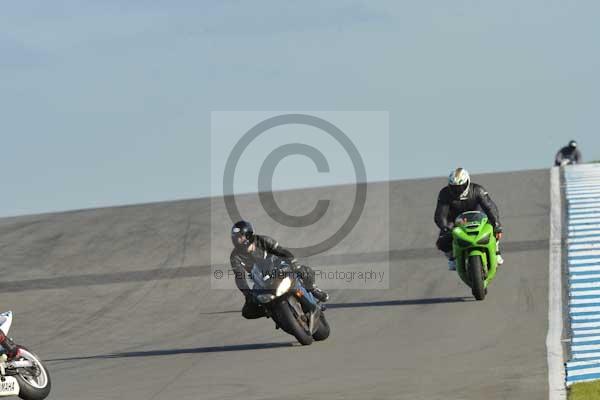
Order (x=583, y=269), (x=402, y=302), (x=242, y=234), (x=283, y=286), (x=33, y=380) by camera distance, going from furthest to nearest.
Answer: (x=583, y=269) < (x=402, y=302) < (x=242, y=234) < (x=283, y=286) < (x=33, y=380)

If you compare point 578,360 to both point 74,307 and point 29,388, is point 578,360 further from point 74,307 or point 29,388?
point 74,307

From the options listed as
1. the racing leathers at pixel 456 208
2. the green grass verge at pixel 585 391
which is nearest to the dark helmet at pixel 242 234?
the racing leathers at pixel 456 208

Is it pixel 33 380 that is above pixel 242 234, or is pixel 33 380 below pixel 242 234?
below

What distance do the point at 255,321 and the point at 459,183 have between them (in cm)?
365

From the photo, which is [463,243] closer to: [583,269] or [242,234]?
[583,269]

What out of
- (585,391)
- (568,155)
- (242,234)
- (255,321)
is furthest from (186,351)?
(568,155)

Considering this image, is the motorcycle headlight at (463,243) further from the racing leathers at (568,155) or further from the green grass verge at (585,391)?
the racing leathers at (568,155)

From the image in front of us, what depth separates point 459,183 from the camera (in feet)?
57.6

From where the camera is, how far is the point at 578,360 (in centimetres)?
1233

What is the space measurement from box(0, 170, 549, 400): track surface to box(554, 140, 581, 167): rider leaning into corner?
17.9ft

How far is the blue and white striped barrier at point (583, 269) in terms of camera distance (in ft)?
40.4

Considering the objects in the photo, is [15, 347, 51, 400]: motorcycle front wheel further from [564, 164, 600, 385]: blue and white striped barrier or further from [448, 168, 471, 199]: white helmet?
[448, 168, 471, 199]: white helmet

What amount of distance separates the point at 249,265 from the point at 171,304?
637cm

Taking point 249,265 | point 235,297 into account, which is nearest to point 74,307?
point 235,297
